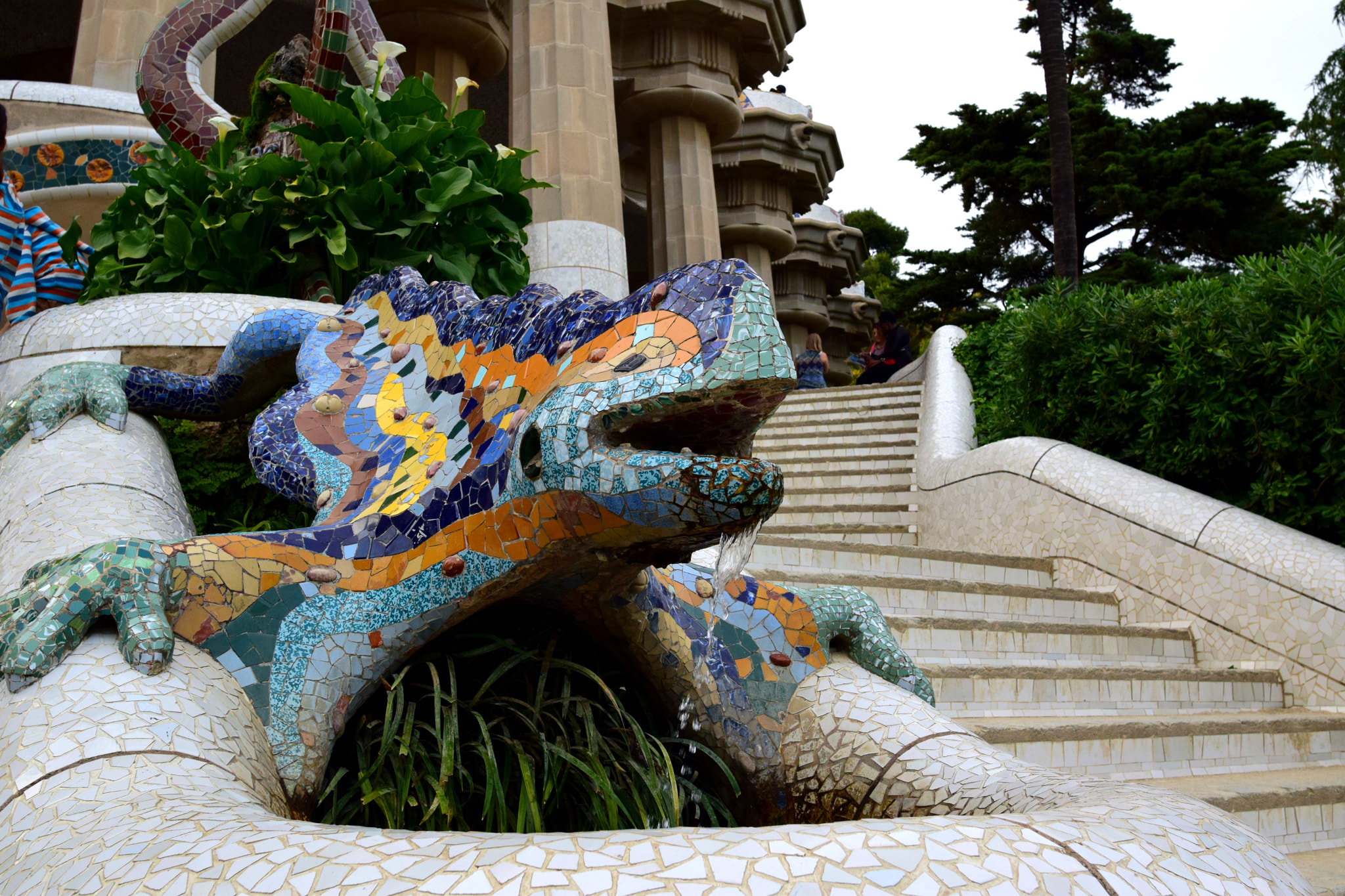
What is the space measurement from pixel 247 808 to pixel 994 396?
8.75 m

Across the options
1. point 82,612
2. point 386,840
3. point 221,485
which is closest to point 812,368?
point 221,485

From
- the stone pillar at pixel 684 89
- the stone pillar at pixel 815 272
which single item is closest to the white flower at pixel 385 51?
the stone pillar at pixel 684 89

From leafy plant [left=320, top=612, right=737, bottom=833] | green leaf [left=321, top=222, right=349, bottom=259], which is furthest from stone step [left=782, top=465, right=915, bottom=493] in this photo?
leafy plant [left=320, top=612, right=737, bottom=833]

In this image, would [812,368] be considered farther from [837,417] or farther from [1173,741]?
[1173,741]

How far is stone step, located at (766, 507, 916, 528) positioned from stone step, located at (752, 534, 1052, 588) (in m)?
1.54

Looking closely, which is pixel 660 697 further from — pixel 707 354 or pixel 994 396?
pixel 994 396

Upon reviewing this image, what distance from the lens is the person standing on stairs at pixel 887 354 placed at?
13.2m

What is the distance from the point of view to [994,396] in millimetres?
9531

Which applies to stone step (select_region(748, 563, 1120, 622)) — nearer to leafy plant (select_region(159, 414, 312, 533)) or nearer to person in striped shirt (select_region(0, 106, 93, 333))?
leafy plant (select_region(159, 414, 312, 533))

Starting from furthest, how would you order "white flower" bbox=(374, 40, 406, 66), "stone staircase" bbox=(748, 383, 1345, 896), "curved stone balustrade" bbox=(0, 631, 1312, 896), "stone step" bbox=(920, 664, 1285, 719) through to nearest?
"white flower" bbox=(374, 40, 406, 66)
"stone step" bbox=(920, 664, 1285, 719)
"stone staircase" bbox=(748, 383, 1345, 896)
"curved stone balustrade" bbox=(0, 631, 1312, 896)

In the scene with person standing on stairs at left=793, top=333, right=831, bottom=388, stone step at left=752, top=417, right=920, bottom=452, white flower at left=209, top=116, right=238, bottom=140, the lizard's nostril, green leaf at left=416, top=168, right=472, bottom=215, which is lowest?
the lizard's nostril

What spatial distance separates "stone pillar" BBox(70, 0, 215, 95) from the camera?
349 inches

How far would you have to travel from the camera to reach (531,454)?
1.84 metres

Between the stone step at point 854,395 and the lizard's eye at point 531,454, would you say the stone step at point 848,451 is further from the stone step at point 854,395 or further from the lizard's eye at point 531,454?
the lizard's eye at point 531,454
